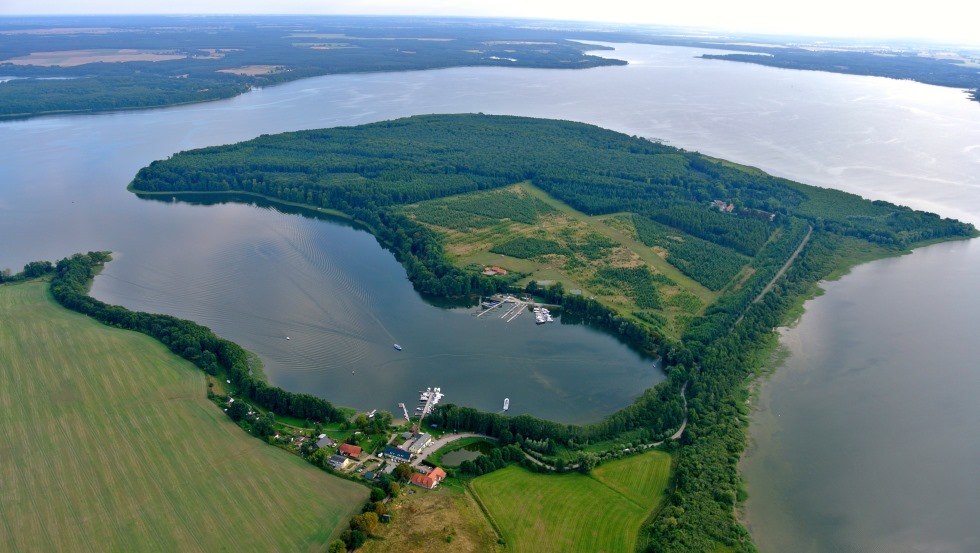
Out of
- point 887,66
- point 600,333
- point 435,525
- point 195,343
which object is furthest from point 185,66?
point 887,66

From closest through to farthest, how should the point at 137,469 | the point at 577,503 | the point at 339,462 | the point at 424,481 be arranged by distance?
1. the point at 577,503
2. the point at 424,481
3. the point at 137,469
4. the point at 339,462

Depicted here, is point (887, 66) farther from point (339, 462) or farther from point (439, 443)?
point (339, 462)

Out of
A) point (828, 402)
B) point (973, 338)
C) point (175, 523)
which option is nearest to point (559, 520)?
point (175, 523)

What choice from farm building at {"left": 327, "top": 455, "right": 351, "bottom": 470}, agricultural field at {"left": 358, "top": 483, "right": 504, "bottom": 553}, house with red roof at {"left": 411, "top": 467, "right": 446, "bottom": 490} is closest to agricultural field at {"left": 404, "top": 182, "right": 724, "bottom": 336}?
house with red roof at {"left": 411, "top": 467, "right": 446, "bottom": 490}

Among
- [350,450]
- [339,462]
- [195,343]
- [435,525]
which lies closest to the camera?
[435,525]

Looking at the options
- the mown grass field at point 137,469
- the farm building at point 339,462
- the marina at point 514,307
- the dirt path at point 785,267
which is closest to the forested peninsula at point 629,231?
the dirt path at point 785,267

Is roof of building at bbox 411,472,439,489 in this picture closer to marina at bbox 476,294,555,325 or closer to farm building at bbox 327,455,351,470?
farm building at bbox 327,455,351,470
